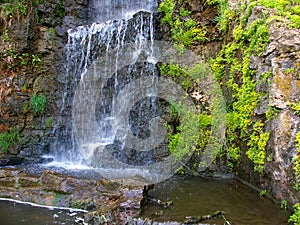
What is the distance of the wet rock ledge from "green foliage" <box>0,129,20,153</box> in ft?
8.00

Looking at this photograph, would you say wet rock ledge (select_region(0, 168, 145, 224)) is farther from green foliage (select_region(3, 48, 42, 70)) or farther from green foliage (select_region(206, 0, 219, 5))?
green foliage (select_region(206, 0, 219, 5))

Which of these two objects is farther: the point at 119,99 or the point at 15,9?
the point at 15,9

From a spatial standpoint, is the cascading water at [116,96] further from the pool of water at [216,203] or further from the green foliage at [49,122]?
the pool of water at [216,203]

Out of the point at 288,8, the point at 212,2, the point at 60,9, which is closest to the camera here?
the point at 288,8

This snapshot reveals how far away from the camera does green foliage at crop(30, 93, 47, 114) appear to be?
858cm

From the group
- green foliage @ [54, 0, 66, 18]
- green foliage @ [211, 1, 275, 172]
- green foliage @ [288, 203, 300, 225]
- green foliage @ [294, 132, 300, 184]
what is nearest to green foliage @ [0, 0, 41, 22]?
green foliage @ [54, 0, 66, 18]

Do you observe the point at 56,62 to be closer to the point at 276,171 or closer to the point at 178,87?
the point at 178,87

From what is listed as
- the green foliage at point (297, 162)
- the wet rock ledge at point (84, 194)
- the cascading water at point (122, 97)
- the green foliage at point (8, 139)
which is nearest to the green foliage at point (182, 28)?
the cascading water at point (122, 97)

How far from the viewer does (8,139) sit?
8.37 m

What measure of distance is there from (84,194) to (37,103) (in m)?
4.23

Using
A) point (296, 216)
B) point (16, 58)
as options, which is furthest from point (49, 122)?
point (296, 216)

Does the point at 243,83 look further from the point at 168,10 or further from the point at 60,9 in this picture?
the point at 60,9

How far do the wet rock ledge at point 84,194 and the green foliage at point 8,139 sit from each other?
2.44 m

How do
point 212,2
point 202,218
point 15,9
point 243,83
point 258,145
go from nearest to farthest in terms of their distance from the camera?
point 202,218
point 258,145
point 243,83
point 212,2
point 15,9
